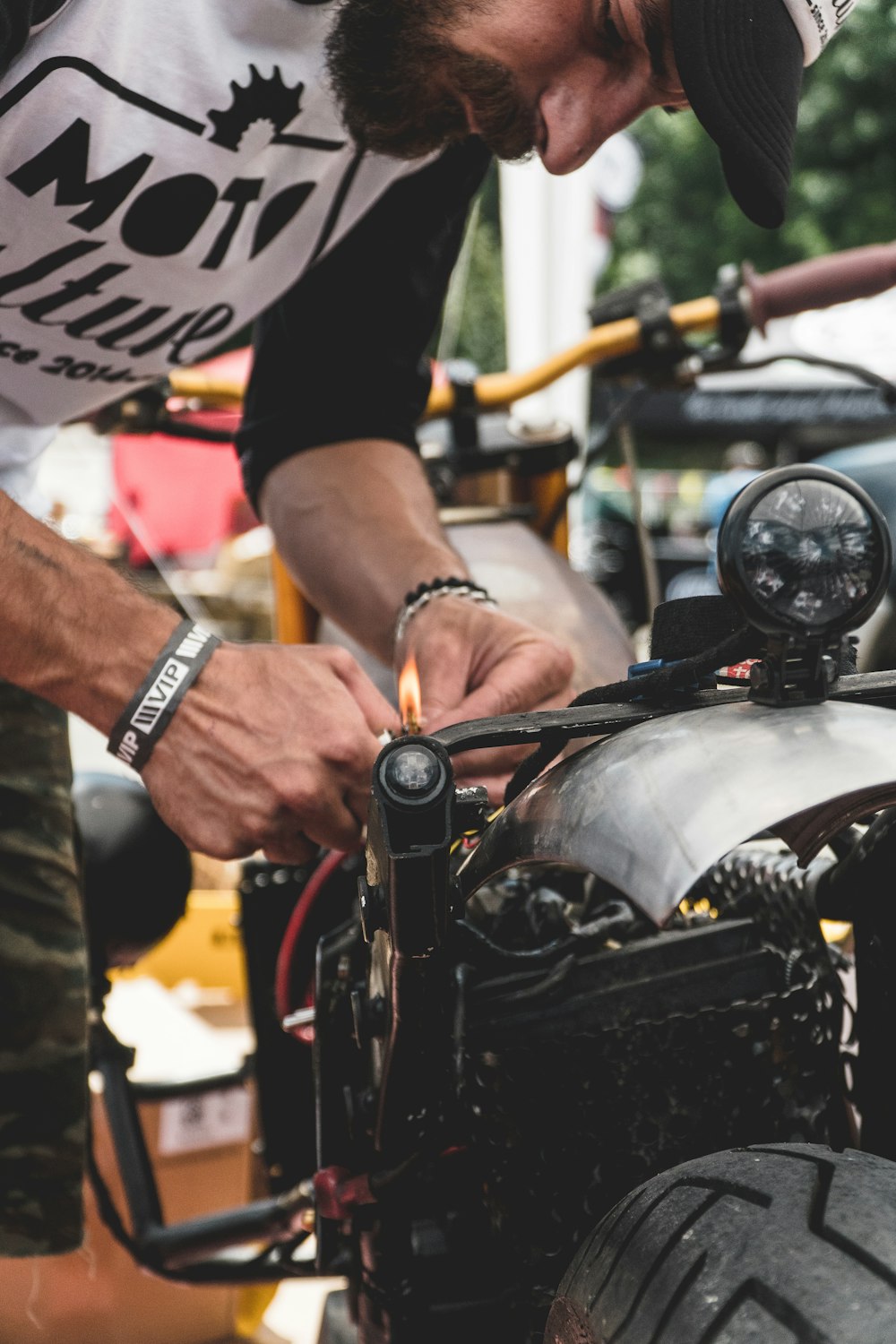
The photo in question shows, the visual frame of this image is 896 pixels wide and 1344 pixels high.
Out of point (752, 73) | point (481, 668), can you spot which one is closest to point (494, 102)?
point (752, 73)

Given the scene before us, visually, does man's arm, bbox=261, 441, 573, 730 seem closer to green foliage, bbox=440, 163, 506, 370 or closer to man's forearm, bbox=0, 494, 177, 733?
man's forearm, bbox=0, 494, 177, 733

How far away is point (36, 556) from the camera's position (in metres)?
0.99

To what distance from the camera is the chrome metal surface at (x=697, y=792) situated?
1.91 ft

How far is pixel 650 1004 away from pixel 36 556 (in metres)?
0.59

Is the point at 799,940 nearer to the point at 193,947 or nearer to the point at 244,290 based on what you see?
the point at 244,290

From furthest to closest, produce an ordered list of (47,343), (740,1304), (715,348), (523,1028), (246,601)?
(246,601), (715,348), (47,343), (523,1028), (740,1304)

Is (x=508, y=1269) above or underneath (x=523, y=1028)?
underneath

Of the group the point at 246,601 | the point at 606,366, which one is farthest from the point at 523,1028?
the point at 246,601

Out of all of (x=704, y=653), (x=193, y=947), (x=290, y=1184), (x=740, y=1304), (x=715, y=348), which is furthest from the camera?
(x=193, y=947)

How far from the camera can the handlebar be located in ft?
5.80

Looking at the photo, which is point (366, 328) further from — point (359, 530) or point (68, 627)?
point (68, 627)

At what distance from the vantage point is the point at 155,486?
23.0 ft

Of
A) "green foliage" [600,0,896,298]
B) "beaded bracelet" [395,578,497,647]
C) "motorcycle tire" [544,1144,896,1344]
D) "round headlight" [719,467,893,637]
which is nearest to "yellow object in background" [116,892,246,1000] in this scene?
"beaded bracelet" [395,578,497,647]

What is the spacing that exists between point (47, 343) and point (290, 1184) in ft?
3.76
